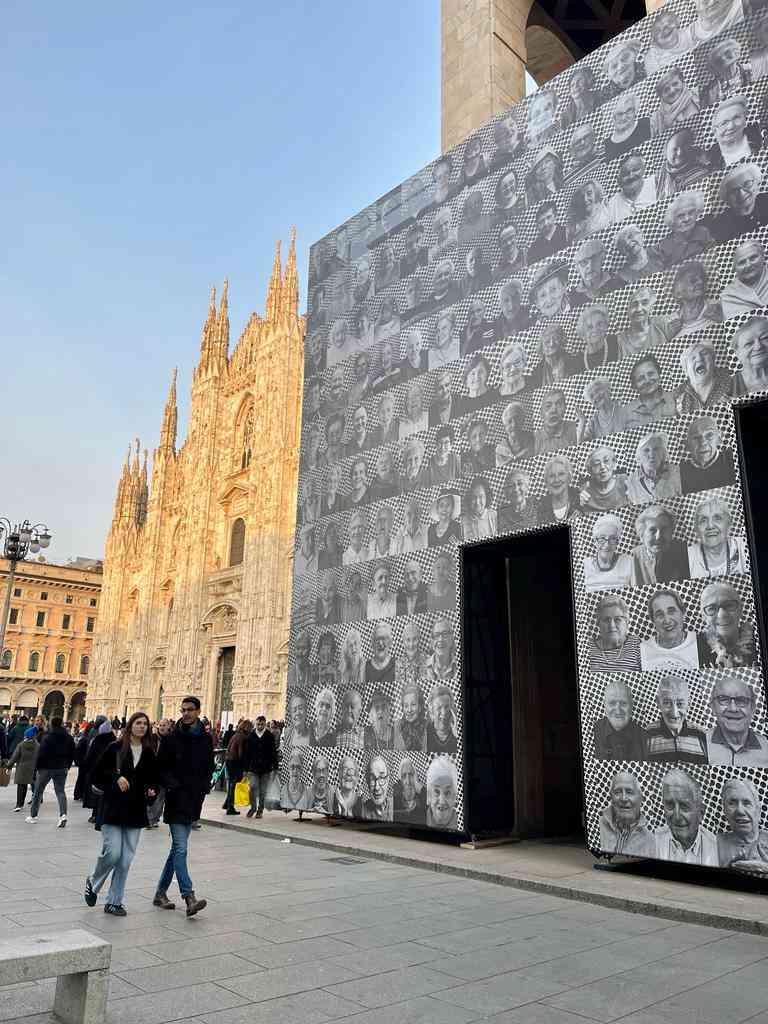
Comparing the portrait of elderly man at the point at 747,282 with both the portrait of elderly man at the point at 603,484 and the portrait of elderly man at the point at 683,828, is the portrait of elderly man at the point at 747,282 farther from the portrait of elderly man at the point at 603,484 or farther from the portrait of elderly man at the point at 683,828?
the portrait of elderly man at the point at 683,828

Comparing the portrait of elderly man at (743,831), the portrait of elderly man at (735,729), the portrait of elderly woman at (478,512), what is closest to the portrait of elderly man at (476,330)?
the portrait of elderly woman at (478,512)

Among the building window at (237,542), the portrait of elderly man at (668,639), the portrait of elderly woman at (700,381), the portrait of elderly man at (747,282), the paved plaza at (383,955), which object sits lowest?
the paved plaza at (383,955)

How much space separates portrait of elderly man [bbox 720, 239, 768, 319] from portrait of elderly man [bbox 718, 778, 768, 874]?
4.38 meters

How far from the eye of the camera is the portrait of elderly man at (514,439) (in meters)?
8.91

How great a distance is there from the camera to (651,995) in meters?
3.89

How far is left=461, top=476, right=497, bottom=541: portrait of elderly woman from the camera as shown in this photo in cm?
923

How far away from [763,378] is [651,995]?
528 centimetres

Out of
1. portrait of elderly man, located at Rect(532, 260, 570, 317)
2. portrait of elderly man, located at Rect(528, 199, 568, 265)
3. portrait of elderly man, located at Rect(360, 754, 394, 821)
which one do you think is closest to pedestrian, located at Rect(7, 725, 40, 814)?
portrait of elderly man, located at Rect(360, 754, 394, 821)

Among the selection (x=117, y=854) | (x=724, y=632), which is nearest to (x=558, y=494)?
(x=724, y=632)

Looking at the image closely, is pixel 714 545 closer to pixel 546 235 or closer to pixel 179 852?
pixel 546 235

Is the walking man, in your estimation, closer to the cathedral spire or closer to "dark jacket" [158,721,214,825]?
"dark jacket" [158,721,214,825]

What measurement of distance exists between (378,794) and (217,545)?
25417 millimetres

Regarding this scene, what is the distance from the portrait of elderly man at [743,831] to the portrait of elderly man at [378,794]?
14.2 feet

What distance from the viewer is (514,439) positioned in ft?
29.8
